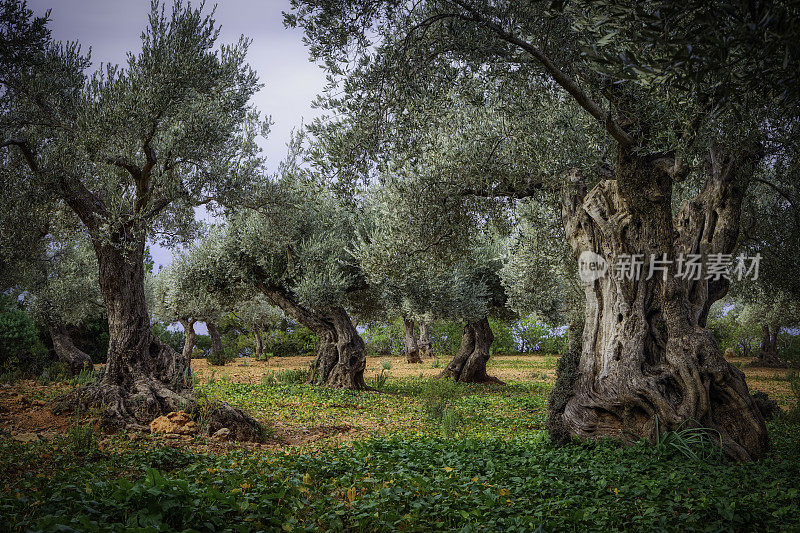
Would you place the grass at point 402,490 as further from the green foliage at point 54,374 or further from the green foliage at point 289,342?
the green foliage at point 289,342

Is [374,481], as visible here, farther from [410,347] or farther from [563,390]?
[410,347]

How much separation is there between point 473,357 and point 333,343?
6274 millimetres

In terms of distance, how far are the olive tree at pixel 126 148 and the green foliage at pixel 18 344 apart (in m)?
8.95

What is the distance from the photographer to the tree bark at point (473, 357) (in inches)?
812

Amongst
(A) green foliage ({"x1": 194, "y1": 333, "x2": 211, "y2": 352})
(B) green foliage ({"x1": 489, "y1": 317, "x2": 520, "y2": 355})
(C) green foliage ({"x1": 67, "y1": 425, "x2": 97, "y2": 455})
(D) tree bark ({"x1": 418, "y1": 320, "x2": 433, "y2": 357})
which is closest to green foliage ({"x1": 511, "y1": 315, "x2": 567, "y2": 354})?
(B) green foliage ({"x1": 489, "y1": 317, "x2": 520, "y2": 355})

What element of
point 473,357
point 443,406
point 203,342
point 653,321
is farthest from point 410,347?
point 653,321

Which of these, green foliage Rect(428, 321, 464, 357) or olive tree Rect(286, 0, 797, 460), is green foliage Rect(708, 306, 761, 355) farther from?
olive tree Rect(286, 0, 797, 460)

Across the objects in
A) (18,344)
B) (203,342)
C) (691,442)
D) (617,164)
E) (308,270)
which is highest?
(617,164)

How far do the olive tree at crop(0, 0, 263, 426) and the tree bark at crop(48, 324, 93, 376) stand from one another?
10.1 meters

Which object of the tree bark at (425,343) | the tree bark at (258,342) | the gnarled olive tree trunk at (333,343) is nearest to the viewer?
the gnarled olive tree trunk at (333,343)

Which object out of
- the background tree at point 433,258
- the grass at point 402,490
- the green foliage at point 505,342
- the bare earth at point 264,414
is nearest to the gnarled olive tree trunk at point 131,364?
the bare earth at point 264,414

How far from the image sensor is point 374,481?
590 centimetres

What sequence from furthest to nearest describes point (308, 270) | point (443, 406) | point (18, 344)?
point (18, 344) < point (308, 270) < point (443, 406)

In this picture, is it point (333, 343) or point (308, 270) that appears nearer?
point (308, 270)
